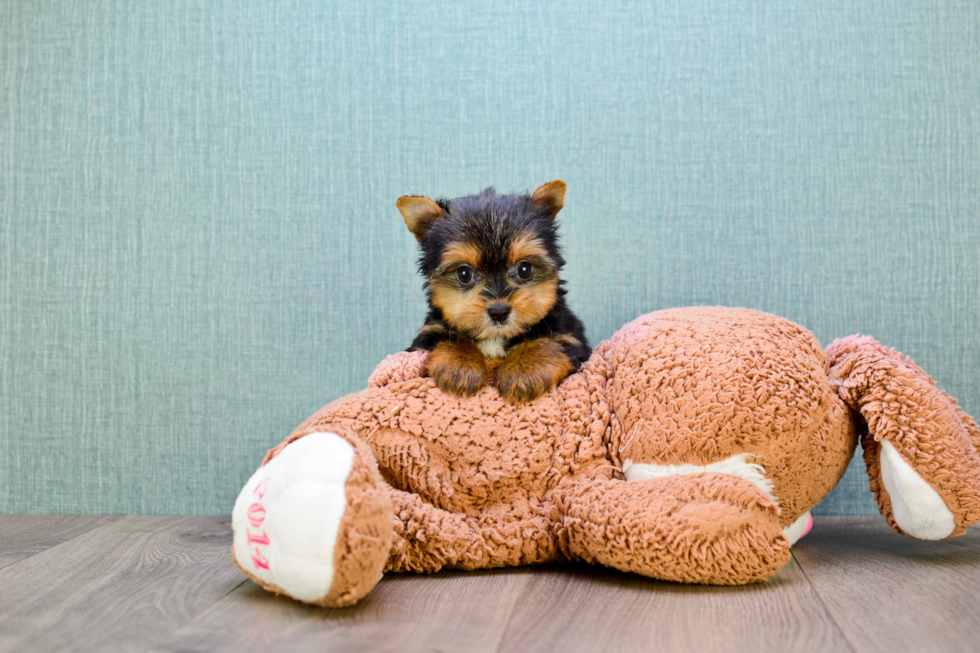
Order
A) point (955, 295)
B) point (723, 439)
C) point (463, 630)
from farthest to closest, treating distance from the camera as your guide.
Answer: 1. point (955, 295)
2. point (723, 439)
3. point (463, 630)

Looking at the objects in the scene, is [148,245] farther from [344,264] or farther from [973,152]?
[973,152]

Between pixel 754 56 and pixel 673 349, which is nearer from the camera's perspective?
pixel 673 349

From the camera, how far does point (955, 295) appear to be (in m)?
2.28

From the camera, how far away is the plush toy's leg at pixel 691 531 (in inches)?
55.7

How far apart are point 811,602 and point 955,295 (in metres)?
1.36

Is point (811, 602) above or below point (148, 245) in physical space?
below

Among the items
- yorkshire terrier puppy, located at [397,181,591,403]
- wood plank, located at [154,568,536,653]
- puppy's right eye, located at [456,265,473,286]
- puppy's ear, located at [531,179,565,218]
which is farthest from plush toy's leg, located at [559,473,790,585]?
puppy's ear, located at [531,179,565,218]

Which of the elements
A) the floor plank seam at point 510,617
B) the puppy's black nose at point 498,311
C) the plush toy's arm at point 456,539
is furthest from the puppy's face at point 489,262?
the floor plank seam at point 510,617

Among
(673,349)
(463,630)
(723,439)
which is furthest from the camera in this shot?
(673,349)

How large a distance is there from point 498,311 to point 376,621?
710 mm

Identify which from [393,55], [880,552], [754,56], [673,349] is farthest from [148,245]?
[880,552]

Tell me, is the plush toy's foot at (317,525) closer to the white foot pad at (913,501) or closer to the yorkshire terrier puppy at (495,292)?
the yorkshire terrier puppy at (495,292)

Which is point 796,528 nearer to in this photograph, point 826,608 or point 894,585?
point 894,585

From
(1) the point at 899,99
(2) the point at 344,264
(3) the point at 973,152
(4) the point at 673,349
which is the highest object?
(1) the point at 899,99
